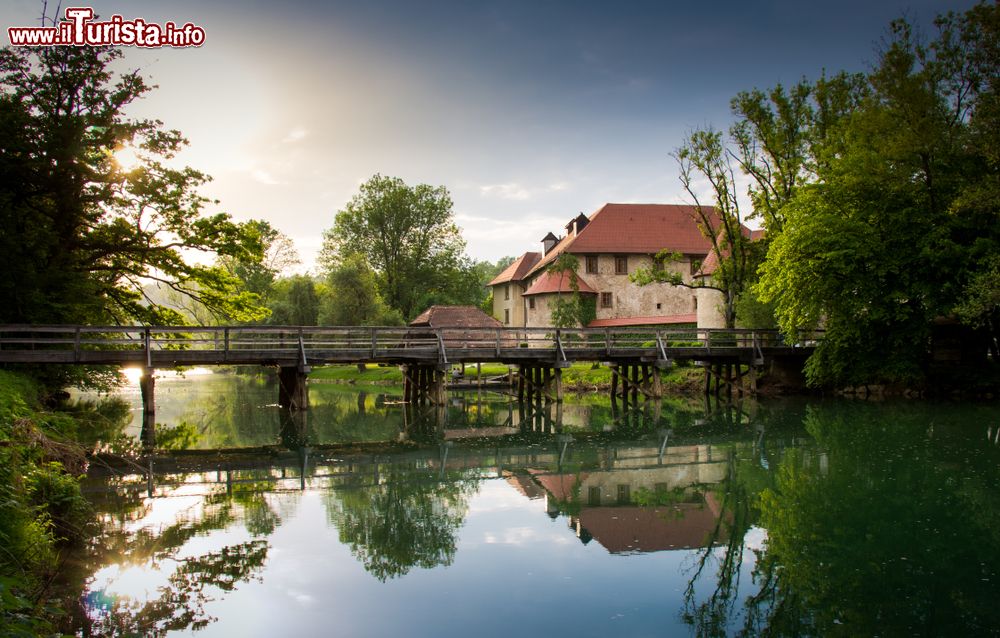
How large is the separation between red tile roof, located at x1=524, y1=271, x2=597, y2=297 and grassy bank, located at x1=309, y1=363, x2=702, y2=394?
5738 mm

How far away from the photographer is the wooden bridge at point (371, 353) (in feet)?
65.4

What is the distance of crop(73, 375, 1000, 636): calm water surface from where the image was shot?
6.70 metres

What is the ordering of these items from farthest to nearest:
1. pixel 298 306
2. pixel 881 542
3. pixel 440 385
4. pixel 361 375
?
pixel 361 375 < pixel 298 306 < pixel 440 385 < pixel 881 542

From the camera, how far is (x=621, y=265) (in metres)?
47.1

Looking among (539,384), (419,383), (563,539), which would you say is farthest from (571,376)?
(563,539)

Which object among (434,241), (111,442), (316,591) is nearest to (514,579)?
(316,591)

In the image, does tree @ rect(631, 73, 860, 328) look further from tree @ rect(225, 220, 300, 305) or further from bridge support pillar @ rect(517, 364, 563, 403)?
tree @ rect(225, 220, 300, 305)

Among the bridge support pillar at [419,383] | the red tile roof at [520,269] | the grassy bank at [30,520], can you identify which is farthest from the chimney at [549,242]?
the grassy bank at [30,520]

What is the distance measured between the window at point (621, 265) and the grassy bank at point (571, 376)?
9.93 meters

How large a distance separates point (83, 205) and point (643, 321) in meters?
31.2

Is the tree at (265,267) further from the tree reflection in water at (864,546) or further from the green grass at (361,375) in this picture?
the tree reflection in water at (864,546)

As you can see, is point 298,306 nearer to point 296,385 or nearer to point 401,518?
point 296,385

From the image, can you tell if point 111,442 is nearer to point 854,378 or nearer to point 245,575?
point 245,575

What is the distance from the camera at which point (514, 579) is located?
26.0ft
